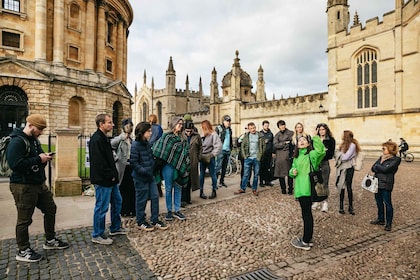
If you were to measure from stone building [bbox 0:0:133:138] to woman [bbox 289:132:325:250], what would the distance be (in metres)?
18.8

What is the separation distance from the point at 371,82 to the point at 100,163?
23.4 metres

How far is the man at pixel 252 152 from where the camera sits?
7.23 m

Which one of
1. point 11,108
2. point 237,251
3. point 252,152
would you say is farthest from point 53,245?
point 11,108

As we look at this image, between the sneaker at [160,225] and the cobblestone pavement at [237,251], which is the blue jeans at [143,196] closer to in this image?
the sneaker at [160,225]

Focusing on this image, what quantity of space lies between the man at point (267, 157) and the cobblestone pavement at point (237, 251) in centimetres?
279

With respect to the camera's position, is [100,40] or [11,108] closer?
[11,108]

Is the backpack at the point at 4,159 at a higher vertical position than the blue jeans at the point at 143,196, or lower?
higher

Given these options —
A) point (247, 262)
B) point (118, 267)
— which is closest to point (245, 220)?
point (247, 262)

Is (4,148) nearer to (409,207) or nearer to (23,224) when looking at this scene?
(23,224)

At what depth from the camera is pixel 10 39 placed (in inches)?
731

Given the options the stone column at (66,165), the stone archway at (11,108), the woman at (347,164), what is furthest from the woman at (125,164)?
the stone archway at (11,108)

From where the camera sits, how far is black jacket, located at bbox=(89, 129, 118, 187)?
380cm

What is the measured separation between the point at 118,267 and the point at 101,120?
2.08m

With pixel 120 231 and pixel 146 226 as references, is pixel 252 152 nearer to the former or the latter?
pixel 146 226
